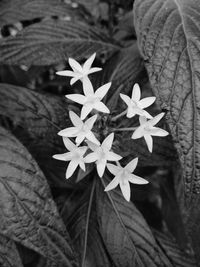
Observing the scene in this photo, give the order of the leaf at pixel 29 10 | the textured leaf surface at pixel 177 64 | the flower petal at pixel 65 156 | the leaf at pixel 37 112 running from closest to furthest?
1. the textured leaf surface at pixel 177 64
2. the flower petal at pixel 65 156
3. the leaf at pixel 37 112
4. the leaf at pixel 29 10

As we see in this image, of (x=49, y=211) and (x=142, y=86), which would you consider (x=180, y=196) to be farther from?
(x=49, y=211)

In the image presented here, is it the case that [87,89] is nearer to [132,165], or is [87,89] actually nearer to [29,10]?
[132,165]

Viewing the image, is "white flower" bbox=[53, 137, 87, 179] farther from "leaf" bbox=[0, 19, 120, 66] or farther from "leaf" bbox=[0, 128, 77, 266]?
"leaf" bbox=[0, 19, 120, 66]

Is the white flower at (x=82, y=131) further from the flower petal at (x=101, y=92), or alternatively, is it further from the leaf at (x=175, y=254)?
the leaf at (x=175, y=254)

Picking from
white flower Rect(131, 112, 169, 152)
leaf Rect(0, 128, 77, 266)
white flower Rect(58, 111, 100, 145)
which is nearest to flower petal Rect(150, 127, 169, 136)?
white flower Rect(131, 112, 169, 152)

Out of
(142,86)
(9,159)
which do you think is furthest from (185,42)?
(9,159)

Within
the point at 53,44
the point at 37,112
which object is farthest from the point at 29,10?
the point at 37,112

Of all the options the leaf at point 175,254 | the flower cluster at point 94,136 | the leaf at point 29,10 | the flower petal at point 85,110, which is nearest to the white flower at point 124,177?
the flower cluster at point 94,136
